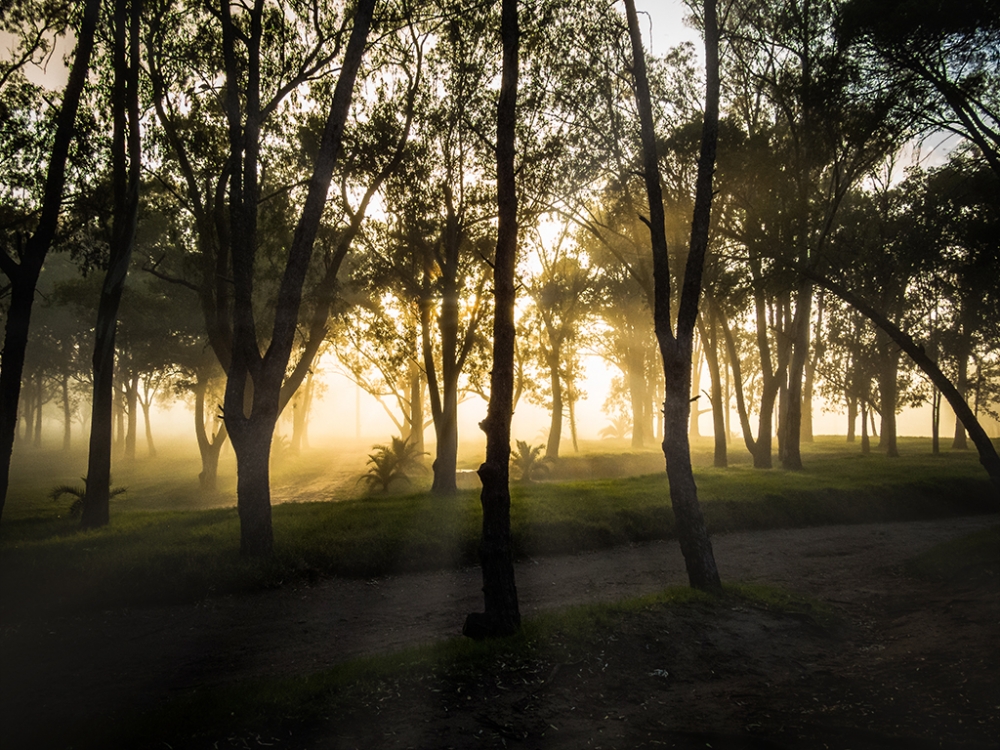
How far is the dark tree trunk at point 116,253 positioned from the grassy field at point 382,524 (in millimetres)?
1169

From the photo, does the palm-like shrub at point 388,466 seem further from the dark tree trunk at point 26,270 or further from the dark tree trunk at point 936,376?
the dark tree trunk at point 936,376

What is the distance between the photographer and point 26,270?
14.0 meters

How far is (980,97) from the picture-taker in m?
17.2

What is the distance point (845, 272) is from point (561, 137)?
10190 millimetres

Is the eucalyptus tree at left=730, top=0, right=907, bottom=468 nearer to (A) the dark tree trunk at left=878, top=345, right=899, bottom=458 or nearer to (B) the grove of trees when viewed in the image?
(B) the grove of trees

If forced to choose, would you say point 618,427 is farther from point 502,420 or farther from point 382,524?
point 502,420

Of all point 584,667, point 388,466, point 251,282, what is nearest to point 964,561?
point 584,667

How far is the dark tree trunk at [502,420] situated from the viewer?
914 centimetres

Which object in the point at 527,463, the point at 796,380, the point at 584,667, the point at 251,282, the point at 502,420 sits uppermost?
the point at 251,282

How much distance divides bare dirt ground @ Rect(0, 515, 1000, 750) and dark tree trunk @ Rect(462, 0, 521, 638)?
3.85 feet

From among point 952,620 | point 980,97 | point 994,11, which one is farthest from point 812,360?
point 952,620

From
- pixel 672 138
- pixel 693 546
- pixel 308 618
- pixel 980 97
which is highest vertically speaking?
pixel 672 138

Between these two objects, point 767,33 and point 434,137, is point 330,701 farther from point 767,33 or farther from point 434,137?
point 767,33

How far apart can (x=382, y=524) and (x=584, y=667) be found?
9.06m
